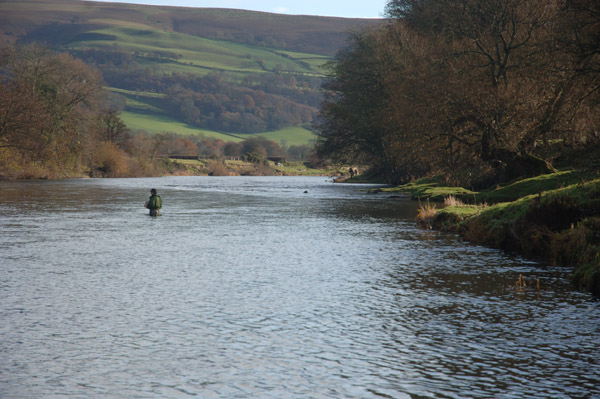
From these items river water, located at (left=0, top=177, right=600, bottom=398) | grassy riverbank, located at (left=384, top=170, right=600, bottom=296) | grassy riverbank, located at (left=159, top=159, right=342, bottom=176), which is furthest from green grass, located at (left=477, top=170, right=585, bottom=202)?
grassy riverbank, located at (left=159, top=159, right=342, bottom=176)

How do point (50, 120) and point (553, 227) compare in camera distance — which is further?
point (50, 120)

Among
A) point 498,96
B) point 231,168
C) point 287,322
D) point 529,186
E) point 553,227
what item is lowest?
point 287,322

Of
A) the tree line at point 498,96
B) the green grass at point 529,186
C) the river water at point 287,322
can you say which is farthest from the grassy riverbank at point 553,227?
the tree line at point 498,96

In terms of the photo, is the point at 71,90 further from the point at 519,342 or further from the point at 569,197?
the point at 519,342

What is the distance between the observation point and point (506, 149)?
41344 millimetres

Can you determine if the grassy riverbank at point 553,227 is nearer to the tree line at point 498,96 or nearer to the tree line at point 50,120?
the tree line at point 498,96

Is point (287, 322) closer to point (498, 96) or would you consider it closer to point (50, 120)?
point (498, 96)

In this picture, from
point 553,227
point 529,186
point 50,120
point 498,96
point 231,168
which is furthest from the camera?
point 231,168

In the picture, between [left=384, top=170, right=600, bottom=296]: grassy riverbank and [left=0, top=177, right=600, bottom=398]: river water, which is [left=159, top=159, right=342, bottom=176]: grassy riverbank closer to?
[left=384, top=170, right=600, bottom=296]: grassy riverbank

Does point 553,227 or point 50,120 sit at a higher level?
point 50,120

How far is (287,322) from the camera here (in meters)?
13.6

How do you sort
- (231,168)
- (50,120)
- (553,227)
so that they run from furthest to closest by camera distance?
(231,168) → (50,120) → (553,227)

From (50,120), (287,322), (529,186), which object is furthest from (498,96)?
(50,120)

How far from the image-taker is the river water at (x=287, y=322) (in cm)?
984
